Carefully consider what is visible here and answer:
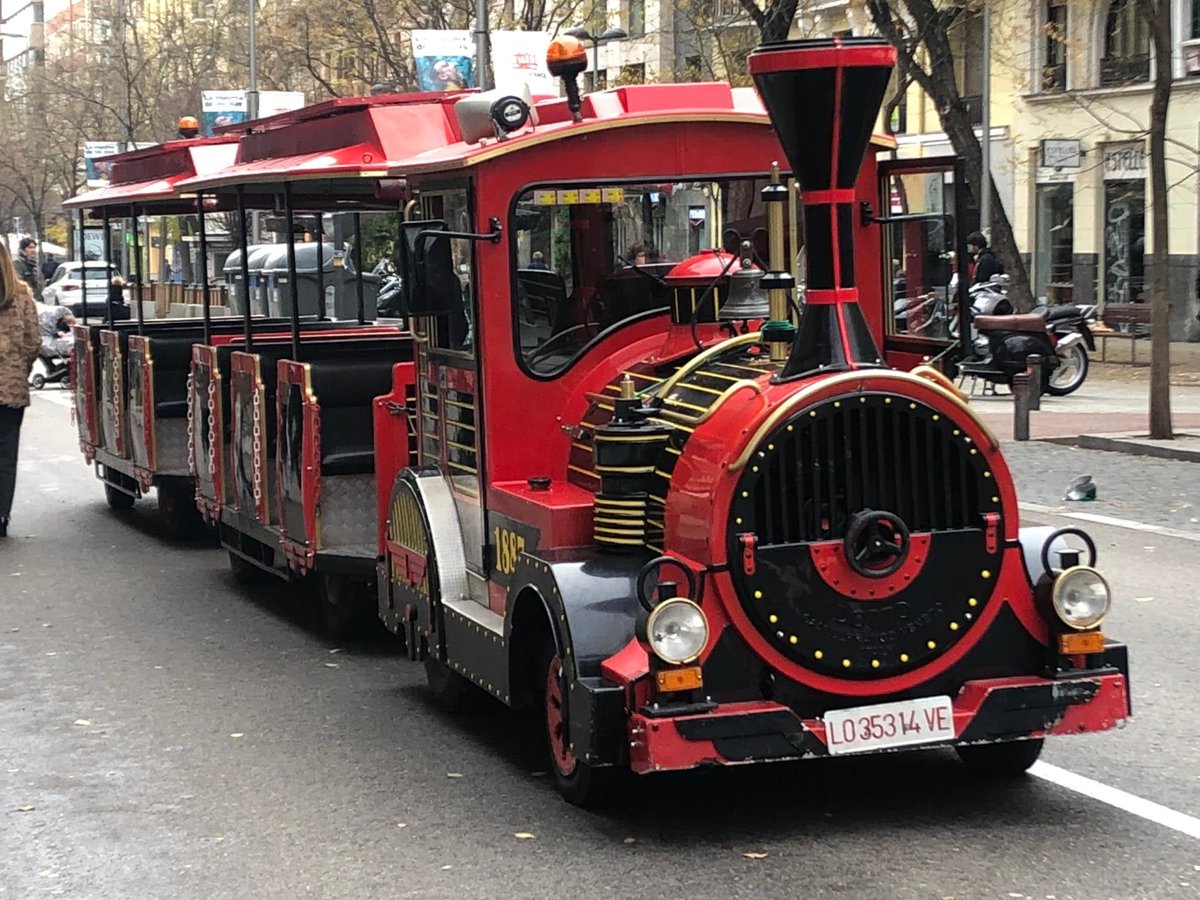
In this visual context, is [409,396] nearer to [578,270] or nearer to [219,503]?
[578,270]

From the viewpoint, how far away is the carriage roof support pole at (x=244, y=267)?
11.5 meters

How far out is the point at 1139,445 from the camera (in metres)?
17.5

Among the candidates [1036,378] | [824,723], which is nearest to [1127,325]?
[1036,378]

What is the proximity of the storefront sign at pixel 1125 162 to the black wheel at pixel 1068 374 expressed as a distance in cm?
1017

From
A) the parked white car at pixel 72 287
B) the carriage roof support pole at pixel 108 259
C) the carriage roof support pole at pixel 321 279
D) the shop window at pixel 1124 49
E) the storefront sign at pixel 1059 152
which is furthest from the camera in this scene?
the shop window at pixel 1124 49

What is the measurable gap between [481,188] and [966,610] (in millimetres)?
2428

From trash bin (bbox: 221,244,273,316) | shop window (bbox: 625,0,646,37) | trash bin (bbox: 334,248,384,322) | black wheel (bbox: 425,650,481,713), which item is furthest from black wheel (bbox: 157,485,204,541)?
shop window (bbox: 625,0,646,37)

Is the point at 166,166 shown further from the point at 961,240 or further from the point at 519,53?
the point at 519,53

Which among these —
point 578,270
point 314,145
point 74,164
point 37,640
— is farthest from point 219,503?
point 74,164

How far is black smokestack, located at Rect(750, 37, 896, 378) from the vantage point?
19.9 ft

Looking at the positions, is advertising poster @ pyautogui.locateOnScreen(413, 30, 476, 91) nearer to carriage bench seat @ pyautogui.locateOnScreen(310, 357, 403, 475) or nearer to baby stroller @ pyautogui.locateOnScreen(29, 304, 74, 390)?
baby stroller @ pyautogui.locateOnScreen(29, 304, 74, 390)

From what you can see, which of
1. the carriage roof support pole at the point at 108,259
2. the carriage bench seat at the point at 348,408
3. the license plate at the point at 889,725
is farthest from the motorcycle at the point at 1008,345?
the license plate at the point at 889,725

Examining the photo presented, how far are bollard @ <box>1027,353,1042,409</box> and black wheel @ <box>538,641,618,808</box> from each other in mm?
14687

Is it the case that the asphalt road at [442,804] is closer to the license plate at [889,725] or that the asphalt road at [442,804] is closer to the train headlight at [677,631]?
the license plate at [889,725]
